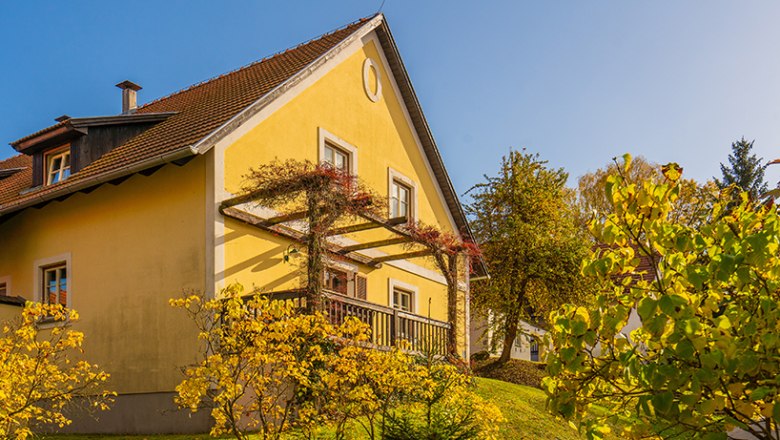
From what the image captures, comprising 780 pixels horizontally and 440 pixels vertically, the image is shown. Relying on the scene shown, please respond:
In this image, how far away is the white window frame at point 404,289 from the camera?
1692 centimetres

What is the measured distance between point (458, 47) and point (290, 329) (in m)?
3.52

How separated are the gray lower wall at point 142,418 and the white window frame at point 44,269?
226 centimetres

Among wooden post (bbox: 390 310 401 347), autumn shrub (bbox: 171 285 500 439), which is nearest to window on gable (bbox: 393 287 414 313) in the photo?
wooden post (bbox: 390 310 401 347)

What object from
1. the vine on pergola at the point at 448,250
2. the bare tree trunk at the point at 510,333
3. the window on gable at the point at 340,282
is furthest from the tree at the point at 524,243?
the window on gable at the point at 340,282

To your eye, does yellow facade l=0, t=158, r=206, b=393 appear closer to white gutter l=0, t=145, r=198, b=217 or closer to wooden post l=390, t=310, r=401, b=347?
white gutter l=0, t=145, r=198, b=217

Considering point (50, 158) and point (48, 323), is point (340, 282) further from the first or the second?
point (50, 158)

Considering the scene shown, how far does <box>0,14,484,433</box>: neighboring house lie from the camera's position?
12.3 m

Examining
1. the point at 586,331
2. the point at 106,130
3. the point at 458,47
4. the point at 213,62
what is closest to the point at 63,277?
the point at 106,130

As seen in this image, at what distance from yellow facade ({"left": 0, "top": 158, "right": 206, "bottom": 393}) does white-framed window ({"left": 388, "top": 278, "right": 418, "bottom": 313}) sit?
5783mm

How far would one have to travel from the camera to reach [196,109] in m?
15.4

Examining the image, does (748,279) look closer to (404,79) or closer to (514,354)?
(404,79)

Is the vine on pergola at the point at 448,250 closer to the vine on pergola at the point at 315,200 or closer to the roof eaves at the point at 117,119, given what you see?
the vine on pergola at the point at 315,200

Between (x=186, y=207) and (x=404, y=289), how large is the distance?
6597 mm

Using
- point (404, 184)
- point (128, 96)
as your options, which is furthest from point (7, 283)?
point (404, 184)
